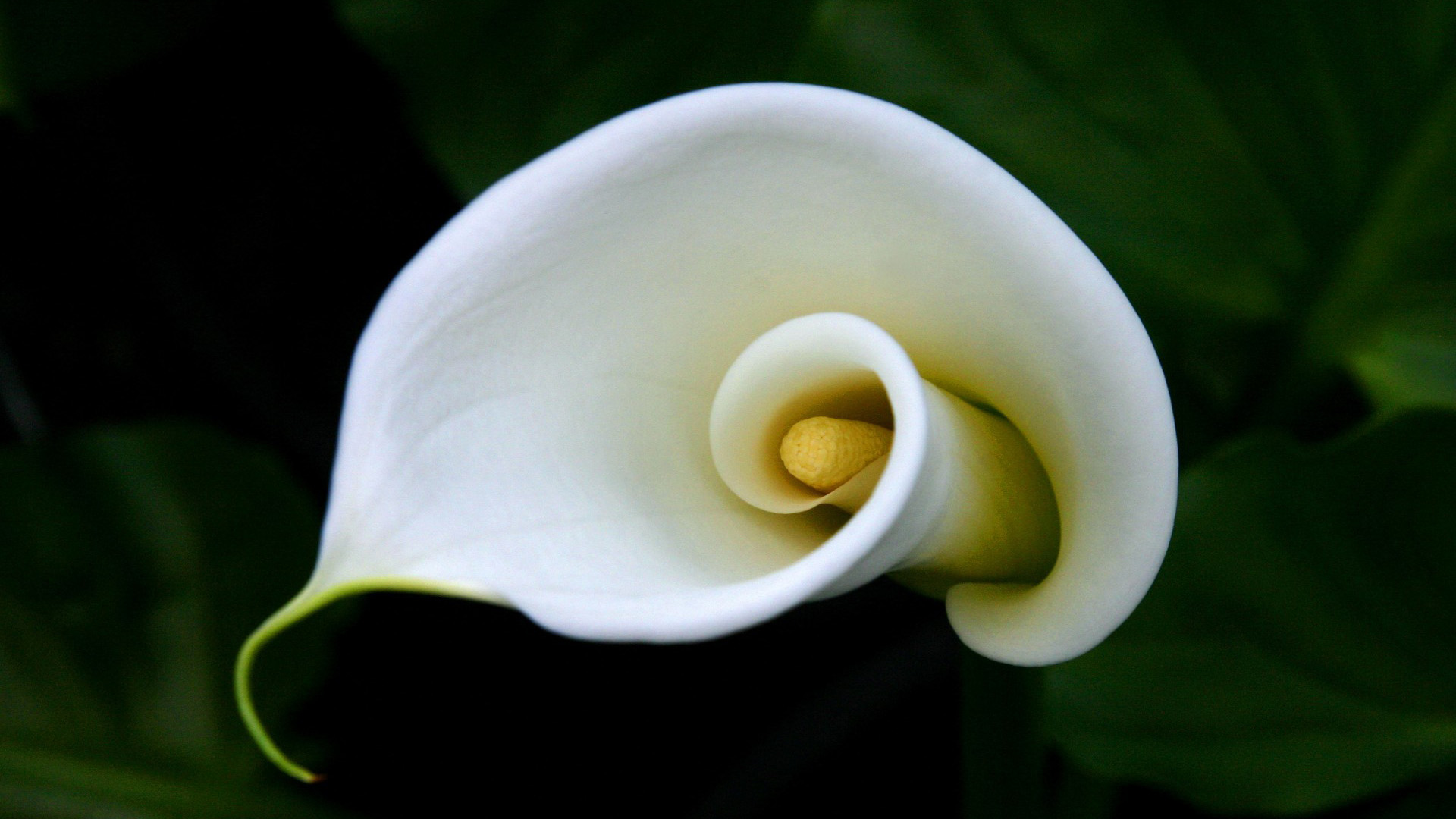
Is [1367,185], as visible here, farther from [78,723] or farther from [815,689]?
[78,723]

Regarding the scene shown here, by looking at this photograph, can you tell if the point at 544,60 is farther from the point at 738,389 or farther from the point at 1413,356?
the point at 1413,356

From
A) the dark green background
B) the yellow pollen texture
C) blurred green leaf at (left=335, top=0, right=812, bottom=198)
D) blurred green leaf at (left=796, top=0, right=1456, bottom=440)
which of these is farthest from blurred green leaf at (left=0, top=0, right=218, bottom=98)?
the yellow pollen texture

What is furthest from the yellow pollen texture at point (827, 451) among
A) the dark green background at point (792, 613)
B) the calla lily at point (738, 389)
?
the dark green background at point (792, 613)

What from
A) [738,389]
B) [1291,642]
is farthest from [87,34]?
[1291,642]

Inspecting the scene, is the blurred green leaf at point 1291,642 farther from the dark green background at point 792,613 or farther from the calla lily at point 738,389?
the calla lily at point 738,389

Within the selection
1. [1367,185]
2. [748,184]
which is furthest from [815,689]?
[748,184]

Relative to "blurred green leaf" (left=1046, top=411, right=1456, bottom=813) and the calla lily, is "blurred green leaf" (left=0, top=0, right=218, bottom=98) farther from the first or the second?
"blurred green leaf" (left=1046, top=411, right=1456, bottom=813)
